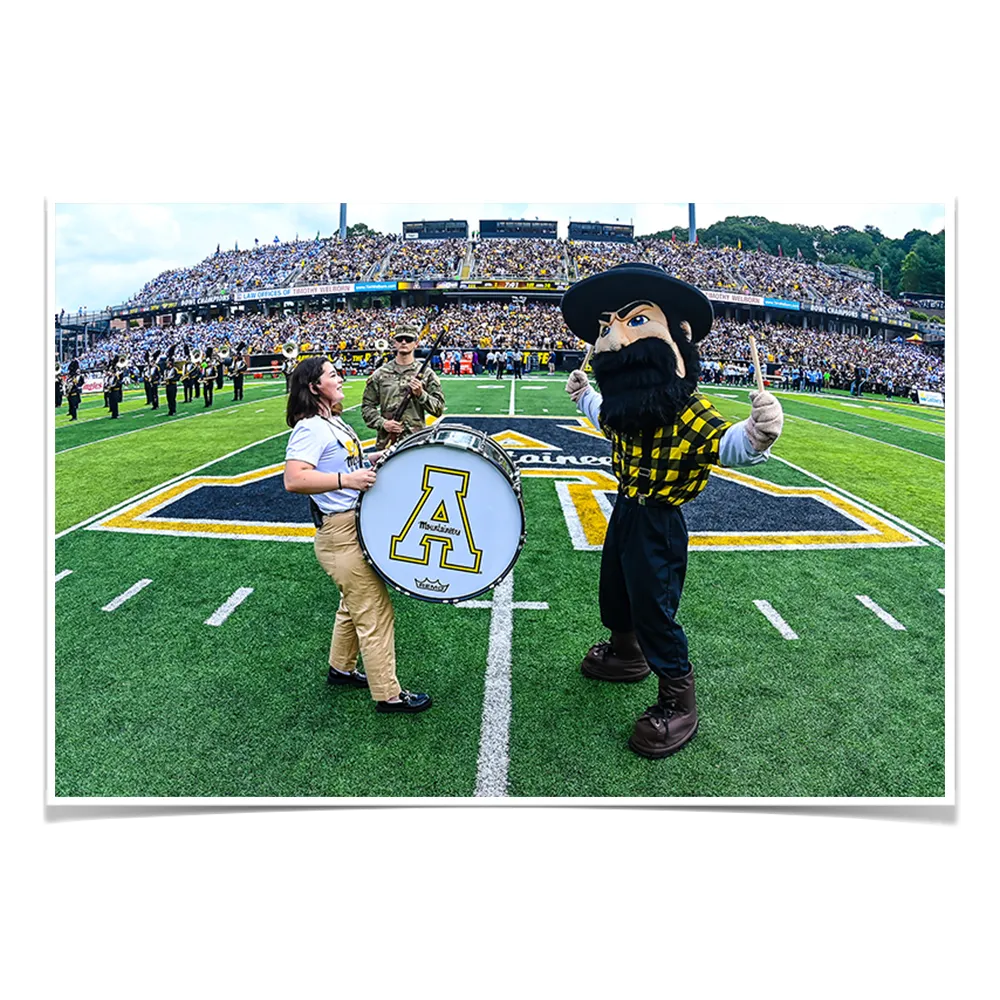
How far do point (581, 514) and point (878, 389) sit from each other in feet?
10.0

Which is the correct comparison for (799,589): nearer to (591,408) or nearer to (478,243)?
(591,408)

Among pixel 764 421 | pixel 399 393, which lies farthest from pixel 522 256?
pixel 764 421

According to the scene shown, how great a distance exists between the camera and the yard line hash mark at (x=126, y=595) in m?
4.10

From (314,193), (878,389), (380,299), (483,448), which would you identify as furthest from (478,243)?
(878,389)

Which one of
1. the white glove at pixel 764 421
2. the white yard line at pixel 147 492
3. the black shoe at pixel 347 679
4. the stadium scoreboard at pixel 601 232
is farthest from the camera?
the white yard line at pixel 147 492

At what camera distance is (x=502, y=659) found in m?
3.60

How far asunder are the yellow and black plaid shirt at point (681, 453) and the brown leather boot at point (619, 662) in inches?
34.8

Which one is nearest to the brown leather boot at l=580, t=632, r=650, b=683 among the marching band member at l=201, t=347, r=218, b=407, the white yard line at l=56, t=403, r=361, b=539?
the white yard line at l=56, t=403, r=361, b=539

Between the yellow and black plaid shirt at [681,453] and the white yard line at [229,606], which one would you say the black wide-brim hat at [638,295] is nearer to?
the yellow and black plaid shirt at [681,453]

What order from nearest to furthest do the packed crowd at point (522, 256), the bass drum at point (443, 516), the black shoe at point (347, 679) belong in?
the bass drum at point (443, 516) < the black shoe at point (347, 679) < the packed crowd at point (522, 256)

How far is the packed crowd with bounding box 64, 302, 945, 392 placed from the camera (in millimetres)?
4367

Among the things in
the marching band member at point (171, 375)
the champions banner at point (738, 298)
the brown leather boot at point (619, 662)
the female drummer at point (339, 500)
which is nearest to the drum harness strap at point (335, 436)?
the female drummer at point (339, 500)

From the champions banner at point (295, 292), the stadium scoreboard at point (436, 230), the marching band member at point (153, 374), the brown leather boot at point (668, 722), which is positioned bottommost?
the brown leather boot at point (668, 722)

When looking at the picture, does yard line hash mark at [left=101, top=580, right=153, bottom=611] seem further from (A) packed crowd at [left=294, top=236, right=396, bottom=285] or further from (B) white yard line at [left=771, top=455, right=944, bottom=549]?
(B) white yard line at [left=771, top=455, right=944, bottom=549]
